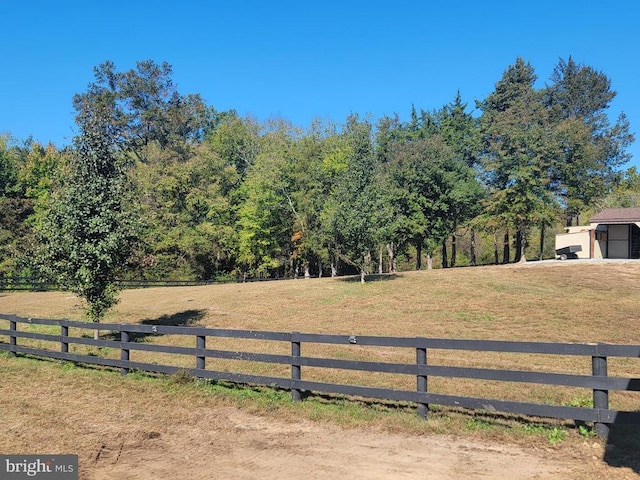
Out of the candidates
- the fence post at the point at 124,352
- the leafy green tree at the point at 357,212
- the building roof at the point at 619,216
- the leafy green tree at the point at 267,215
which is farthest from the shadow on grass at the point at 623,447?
the leafy green tree at the point at 267,215

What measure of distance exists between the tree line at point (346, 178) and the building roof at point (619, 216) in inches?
160

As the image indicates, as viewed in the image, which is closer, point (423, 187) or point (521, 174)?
point (521, 174)

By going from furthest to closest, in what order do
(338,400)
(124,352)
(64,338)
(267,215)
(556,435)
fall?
(267,215), (64,338), (124,352), (338,400), (556,435)

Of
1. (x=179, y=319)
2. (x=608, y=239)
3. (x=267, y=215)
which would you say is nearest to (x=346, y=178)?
(x=179, y=319)

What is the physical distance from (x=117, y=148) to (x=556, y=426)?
16243mm

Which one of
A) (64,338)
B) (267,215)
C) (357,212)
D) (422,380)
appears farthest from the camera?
(267,215)

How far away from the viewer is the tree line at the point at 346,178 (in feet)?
141

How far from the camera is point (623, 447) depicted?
5906 millimetres

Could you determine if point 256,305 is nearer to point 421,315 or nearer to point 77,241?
point 421,315

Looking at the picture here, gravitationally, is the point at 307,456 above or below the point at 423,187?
below

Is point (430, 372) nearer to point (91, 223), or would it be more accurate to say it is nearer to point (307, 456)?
point (307, 456)

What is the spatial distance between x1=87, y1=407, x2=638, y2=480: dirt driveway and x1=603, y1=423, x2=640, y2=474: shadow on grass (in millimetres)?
143

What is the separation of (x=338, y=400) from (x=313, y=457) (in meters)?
2.48

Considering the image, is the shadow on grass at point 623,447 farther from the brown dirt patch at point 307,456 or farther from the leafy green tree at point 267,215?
the leafy green tree at point 267,215
